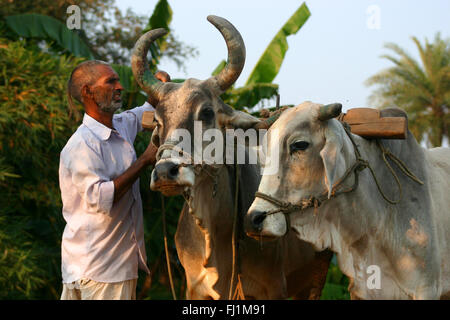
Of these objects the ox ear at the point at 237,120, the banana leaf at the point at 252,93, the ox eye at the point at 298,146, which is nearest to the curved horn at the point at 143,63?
the ox ear at the point at 237,120

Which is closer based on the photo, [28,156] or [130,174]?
[130,174]

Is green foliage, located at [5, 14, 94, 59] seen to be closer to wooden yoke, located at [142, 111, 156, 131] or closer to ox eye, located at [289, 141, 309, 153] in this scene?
wooden yoke, located at [142, 111, 156, 131]

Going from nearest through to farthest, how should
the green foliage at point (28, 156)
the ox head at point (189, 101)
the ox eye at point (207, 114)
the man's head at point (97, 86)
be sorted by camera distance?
the ox head at point (189, 101), the ox eye at point (207, 114), the man's head at point (97, 86), the green foliage at point (28, 156)

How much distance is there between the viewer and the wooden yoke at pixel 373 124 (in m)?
3.93

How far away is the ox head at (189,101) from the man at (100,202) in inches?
9.9

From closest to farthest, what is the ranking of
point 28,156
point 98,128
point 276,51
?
point 98,128, point 28,156, point 276,51

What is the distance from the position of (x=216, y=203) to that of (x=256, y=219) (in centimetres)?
85

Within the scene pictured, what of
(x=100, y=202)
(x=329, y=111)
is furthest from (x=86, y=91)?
(x=329, y=111)

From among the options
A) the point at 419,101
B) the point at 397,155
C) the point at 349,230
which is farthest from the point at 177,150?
the point at 419,101

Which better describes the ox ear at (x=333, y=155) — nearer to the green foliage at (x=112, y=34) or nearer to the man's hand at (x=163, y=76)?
the man's hand at (x=163, y=76)

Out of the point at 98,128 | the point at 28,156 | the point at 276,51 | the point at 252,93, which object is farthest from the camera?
the point at 276,51

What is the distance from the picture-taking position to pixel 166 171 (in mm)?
3848

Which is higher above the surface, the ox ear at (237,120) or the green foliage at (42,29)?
the green foliage at (42,29)

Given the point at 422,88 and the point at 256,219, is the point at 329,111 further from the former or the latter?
the point at 422,88
